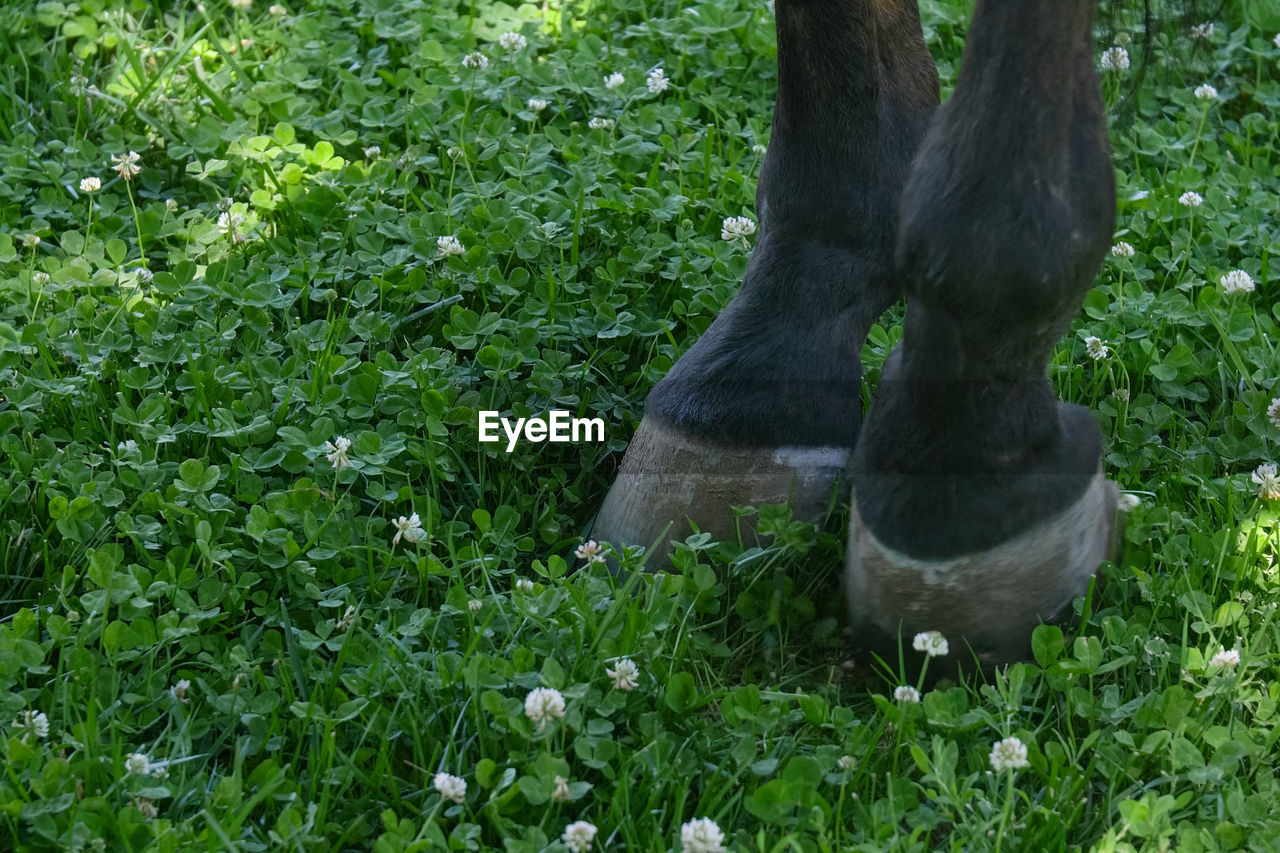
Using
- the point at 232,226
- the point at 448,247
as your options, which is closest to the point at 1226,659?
the point at 448,247

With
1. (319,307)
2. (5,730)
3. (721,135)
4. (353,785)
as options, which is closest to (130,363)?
(319,307)

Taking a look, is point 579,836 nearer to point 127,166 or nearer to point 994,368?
point 994,368

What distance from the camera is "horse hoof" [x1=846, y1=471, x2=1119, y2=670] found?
1.95 m

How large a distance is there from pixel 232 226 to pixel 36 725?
131cm

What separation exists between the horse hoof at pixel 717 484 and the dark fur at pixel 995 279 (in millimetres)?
236

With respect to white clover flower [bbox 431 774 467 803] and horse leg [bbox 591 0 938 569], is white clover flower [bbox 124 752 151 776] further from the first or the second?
horse leg [bbox 591 0 938 569]

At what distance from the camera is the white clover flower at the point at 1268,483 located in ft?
7.59

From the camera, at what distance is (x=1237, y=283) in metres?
2.77

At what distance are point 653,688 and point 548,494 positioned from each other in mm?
576

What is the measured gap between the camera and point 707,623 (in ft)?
7.00

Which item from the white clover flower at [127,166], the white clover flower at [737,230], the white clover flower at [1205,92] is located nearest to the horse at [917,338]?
the white clover flower at [737,230]

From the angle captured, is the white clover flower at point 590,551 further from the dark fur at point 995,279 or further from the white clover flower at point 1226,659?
the white clover flower at point 1226,659

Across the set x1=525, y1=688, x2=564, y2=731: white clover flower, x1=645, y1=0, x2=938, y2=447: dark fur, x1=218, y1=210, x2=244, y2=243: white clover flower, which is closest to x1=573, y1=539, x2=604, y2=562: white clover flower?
x1=645, y1=0, x2=938, y2=447: dark fur

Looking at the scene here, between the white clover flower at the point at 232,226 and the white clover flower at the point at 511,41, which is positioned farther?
the white clover flower at the point at 511,41
